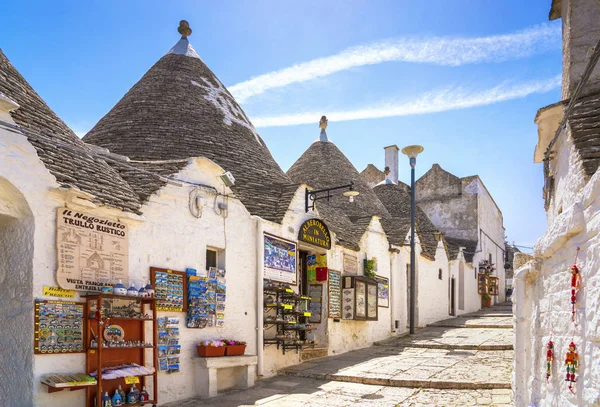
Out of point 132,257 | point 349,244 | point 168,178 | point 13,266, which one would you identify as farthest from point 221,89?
point 13,266

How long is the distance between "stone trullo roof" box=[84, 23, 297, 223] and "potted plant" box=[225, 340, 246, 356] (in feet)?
9.15

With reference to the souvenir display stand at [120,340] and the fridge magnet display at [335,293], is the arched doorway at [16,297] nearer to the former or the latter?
the souvenir display stand at [120,340]

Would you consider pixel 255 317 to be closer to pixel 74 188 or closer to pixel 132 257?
pixel 132 257

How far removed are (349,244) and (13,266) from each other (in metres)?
9.11

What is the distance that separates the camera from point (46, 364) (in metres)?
6.41

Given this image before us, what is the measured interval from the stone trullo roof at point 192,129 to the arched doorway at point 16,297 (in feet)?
17.3

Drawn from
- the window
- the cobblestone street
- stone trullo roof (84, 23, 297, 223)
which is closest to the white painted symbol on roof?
stone trullo roof (84, 23, 297, 223)

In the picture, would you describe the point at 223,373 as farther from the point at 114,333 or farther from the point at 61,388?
the point at 61,388

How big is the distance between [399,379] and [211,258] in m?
3.89

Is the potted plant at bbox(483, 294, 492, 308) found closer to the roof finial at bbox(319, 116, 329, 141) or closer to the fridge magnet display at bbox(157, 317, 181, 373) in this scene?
the roof finial at bbox(319, 116, 329, 141)

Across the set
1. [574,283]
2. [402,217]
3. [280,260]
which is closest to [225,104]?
[280,260]

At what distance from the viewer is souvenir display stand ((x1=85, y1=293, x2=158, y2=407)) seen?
22.5 ft

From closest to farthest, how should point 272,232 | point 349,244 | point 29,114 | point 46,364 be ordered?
1. point 46,364
2. point 29,114
3. point 272,232
4. point 349,244

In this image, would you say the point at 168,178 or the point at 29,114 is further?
the point at 168,178
